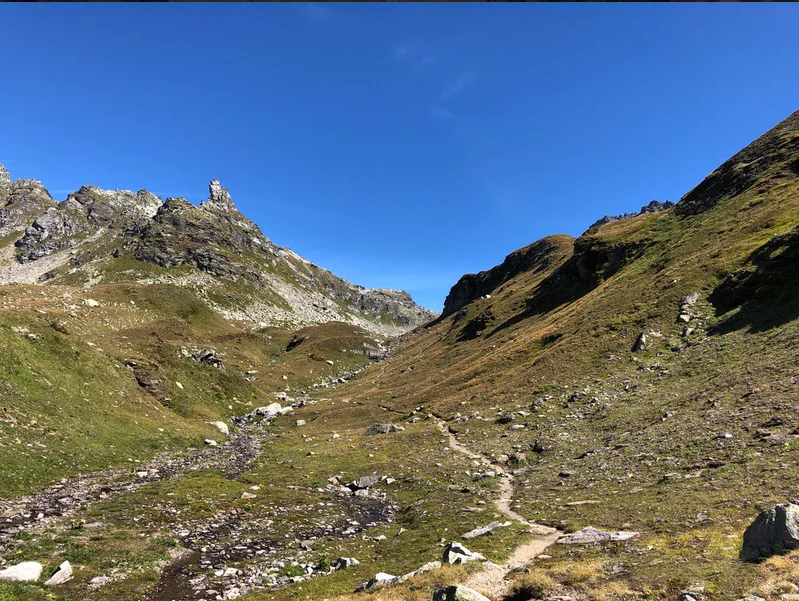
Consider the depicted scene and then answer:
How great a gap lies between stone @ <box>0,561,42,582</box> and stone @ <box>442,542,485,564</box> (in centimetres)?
1533

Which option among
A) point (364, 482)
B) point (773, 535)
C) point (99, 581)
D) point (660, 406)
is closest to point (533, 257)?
point (660, 406)

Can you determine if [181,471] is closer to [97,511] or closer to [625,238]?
[97,511]

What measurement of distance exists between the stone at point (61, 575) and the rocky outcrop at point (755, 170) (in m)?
104

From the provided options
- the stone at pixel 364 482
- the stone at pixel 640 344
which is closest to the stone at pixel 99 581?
the stone at pixel 364 482

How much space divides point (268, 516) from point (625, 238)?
10041cm

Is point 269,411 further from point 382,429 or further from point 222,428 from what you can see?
point 382,429

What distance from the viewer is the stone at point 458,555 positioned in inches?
627

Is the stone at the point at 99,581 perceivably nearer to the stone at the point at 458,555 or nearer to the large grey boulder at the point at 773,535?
the stone at the point at 458,555

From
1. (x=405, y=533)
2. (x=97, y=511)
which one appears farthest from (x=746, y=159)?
(x=97, y=511)

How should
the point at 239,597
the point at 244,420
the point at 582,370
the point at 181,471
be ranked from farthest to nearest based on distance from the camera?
the point at 244,420
the point at 582,370
the point at 181,471
the point at 239,597

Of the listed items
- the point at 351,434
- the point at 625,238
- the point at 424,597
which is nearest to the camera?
the point at 424,597

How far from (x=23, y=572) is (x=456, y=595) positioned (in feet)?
51.7

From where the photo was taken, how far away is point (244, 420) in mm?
64062

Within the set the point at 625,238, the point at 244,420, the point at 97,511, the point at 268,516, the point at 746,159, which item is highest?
the point at 746,159
